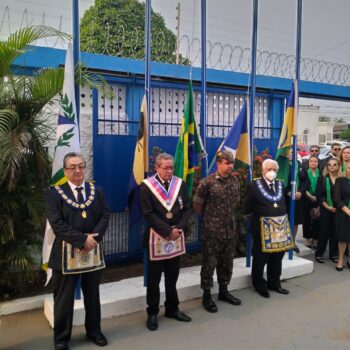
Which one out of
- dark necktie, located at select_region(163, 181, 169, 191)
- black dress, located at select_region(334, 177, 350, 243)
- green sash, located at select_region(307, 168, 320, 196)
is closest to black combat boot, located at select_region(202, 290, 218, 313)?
dark necktie, located at select_region(163, 181, 169, 191)

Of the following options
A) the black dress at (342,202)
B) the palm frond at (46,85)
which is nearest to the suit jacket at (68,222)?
the palm frond at (46,85)

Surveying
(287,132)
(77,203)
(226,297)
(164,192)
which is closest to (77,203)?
(77,203)

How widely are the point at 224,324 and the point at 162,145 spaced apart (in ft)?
8.51

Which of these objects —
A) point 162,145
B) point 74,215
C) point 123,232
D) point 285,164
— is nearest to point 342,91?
point 285,164

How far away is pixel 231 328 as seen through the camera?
149 inches

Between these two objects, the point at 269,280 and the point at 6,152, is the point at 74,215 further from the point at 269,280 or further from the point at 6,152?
the point at 269,280

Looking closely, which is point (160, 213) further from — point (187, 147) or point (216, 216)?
point (187, 147)

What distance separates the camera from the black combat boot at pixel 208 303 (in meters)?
4.14

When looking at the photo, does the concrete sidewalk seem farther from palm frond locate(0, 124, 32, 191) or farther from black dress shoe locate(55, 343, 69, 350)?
palm frond locate(0, 124, 32, 191)

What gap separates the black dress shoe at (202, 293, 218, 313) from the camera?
4.14 meters

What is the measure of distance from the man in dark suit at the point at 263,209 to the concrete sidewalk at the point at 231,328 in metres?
0.29

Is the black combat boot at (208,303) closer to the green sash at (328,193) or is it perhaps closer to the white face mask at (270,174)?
the white face mask at (270,174)

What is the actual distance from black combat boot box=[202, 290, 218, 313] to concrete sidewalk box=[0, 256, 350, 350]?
6 centimetres

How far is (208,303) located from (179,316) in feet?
1.34
